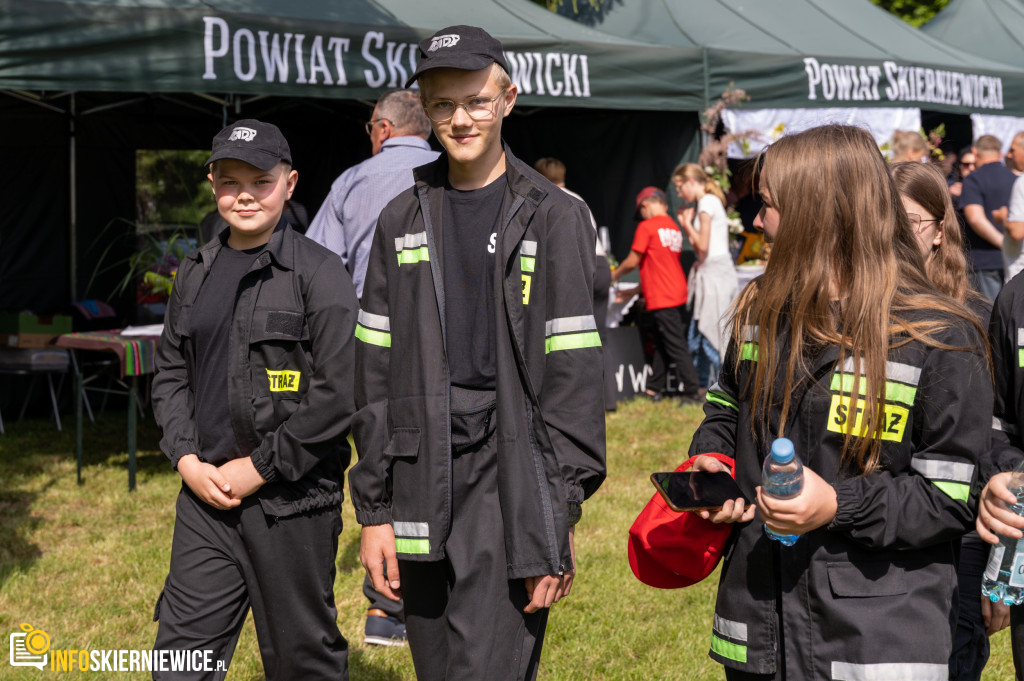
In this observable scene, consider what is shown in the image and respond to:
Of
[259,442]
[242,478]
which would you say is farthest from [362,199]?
[242,478]

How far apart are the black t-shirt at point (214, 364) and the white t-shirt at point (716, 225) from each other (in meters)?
6.88

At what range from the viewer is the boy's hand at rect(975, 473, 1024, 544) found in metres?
2.10

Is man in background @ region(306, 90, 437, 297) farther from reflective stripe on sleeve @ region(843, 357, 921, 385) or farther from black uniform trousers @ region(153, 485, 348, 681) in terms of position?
reflective stripe on sleeve @ region(843, 357, 921, 385)

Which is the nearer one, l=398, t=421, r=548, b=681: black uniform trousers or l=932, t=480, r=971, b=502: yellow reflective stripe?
l=932, t=480, r=971, b=502: yellow reflective stripe

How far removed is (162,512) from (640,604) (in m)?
3.05

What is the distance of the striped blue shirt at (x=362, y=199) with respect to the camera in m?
4.37

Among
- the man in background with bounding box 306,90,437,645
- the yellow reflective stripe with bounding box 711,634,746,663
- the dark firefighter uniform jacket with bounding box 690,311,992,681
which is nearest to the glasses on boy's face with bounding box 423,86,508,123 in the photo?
the dark firefighter uniform jacket with bounding box 690,311,992,681

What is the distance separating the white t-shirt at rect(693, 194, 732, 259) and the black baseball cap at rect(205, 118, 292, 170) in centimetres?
674

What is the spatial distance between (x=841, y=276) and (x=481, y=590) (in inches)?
39.4

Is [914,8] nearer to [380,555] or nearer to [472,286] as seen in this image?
[472,286]

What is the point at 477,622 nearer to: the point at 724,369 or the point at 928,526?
the point at 724,369

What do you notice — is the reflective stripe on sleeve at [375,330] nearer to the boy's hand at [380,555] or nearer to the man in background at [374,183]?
the boy's hand at [380,555]

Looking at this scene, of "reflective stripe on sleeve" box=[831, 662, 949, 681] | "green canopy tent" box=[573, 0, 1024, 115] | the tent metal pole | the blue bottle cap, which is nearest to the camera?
the blue bottle cap

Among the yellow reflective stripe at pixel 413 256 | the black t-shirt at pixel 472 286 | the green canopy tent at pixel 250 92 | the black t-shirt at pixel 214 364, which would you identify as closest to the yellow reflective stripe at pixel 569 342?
the black t-shirt at pixel 472 286
